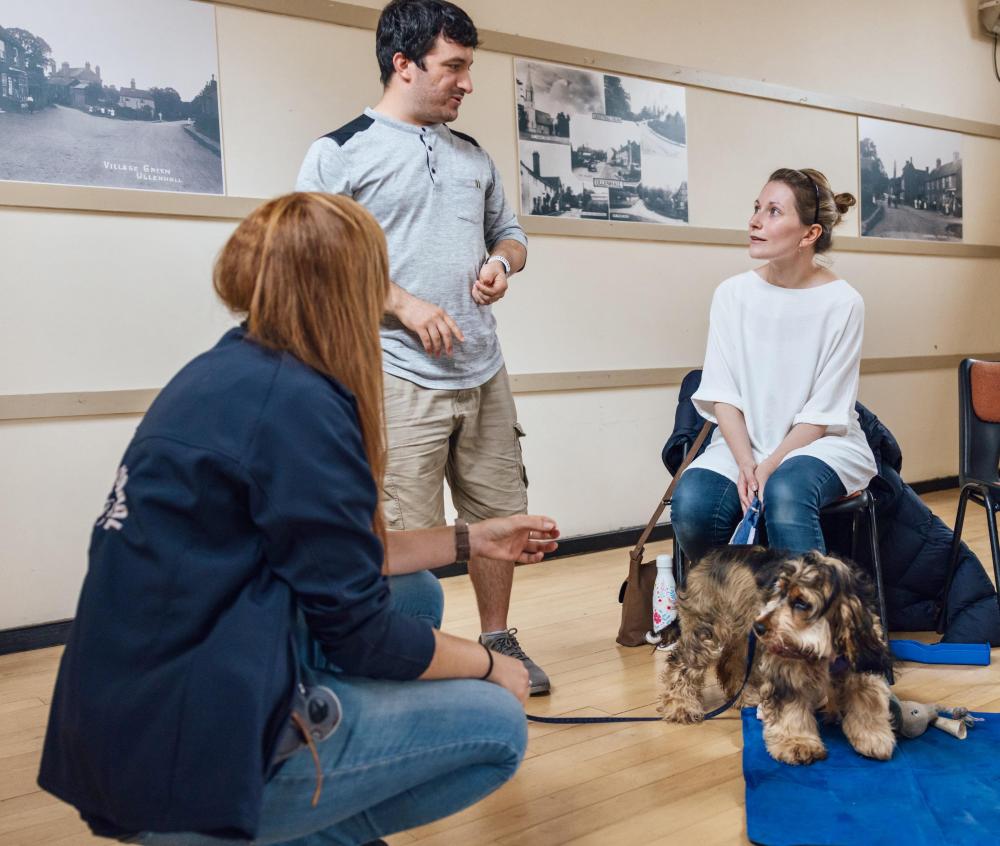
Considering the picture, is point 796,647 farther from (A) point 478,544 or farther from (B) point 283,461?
(B) point 283,461

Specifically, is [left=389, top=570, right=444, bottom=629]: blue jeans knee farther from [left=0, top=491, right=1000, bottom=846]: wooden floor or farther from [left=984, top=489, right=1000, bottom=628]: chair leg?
[left=984, top=489, right=1000, bottom=628]: chair leg

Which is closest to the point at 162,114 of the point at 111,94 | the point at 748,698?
the point at 111,94

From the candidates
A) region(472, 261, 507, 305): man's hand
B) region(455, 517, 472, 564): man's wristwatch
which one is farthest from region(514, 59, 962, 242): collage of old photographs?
region(455, 517, 472, 564): man's wristwatch

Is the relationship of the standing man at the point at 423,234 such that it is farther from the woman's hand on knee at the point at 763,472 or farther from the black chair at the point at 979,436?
the black chair at the point at 979,436

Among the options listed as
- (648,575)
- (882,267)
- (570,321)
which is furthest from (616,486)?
(882,267)

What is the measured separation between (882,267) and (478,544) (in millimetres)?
4824

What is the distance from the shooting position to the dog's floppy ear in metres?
2.14

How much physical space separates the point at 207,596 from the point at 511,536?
24.6 inches

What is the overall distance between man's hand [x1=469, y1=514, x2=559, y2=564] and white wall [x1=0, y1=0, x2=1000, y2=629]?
7.54ft

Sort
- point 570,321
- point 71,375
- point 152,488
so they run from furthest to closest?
point 570,321, point 71,375, point 152,488

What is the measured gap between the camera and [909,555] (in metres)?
3.14

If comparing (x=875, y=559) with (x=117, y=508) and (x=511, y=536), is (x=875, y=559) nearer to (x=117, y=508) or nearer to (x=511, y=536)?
(x=511, y=536)

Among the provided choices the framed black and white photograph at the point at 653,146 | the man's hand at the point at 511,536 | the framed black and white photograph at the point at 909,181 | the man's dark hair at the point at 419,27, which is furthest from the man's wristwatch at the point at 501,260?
the framed black and white photograph at the point at 909,181

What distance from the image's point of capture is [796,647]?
2111 mm
